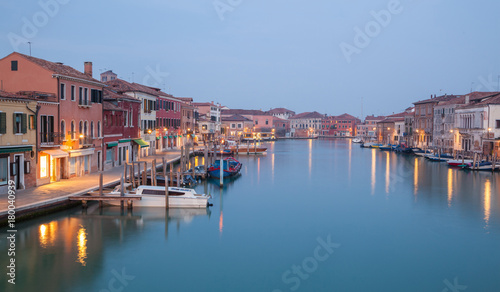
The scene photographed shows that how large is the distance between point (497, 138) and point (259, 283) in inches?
1313

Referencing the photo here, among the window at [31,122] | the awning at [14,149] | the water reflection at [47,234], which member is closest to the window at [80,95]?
the window at [31,122]

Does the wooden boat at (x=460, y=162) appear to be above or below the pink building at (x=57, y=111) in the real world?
below

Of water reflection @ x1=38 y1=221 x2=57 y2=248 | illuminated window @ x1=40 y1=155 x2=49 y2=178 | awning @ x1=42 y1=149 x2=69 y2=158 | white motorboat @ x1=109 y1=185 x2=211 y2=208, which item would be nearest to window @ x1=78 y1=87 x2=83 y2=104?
awning @ x1=42 y1=149 x2=69 y2=158

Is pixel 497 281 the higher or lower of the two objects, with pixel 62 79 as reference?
lower

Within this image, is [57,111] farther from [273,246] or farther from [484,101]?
[484,101]

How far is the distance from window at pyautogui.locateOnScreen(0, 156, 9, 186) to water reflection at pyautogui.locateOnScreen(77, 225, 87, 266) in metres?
3.77

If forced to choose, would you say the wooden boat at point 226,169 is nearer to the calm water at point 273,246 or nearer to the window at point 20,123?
the calm water at point 273,246

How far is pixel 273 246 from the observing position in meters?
15.6

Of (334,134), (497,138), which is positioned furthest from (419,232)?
(334,134)

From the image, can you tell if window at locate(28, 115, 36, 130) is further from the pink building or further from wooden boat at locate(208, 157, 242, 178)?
wooden boat at locate(208, 157, 242, 178)

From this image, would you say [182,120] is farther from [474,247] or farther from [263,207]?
[474,247]

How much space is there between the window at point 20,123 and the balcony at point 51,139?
1.40 metres

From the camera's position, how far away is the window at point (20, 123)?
61.0 ft

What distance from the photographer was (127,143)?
32188 millimetres
